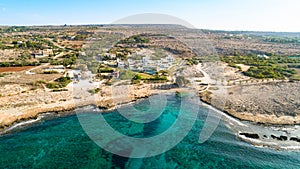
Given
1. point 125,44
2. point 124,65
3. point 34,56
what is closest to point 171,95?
point 124,65

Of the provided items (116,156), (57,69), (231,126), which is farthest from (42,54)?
(231,126)

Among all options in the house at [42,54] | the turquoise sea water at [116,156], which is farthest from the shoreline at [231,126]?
the house at [42,54]

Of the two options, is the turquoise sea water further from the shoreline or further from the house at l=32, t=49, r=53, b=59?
the house at l=32, t=49, r=53, b=59

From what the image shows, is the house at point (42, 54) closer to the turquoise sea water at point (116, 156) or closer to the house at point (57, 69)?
the house at point (57, 69)

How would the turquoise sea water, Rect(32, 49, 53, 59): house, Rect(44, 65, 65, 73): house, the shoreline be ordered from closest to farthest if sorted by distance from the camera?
1. the turquoise sea water
2. the shoreline
3. Rect(44, 65, 65, 73): house
4. Rect(32, 49, 53, 59): house

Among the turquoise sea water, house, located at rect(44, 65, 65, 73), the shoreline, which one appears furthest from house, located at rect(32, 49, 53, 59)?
the turquoise sea water

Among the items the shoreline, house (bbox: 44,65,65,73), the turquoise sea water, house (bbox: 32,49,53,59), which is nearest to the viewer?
the turquoise sea water

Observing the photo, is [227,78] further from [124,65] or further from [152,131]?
[152,131]

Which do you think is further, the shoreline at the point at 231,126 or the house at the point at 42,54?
the house at the point at 42,54

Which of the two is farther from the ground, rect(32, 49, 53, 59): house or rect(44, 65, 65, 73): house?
rect(32, 49, 53, 59): house
